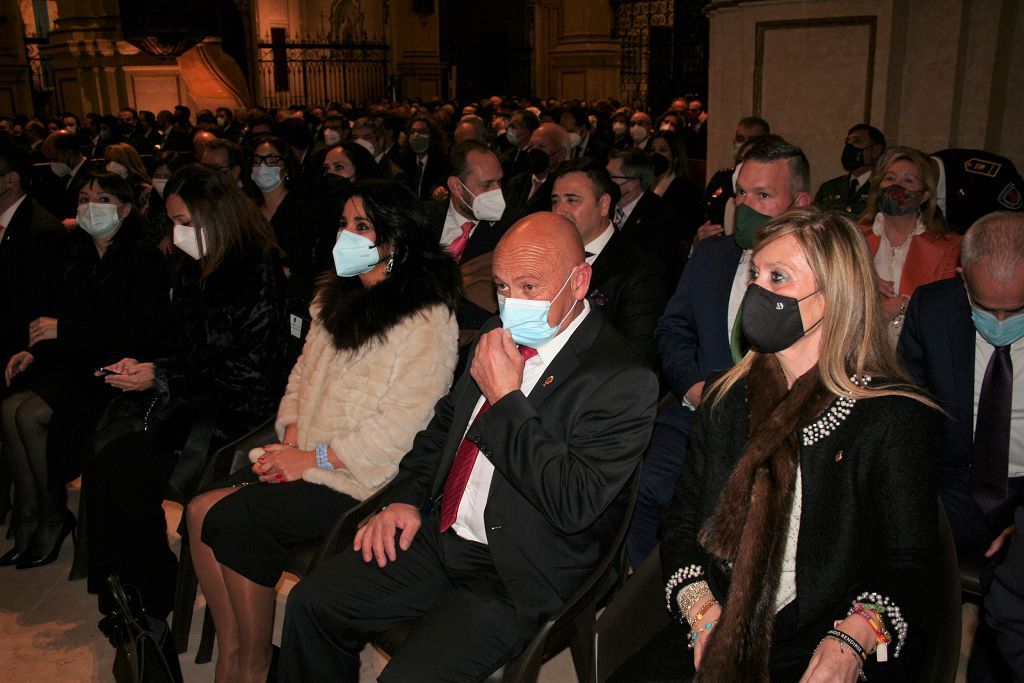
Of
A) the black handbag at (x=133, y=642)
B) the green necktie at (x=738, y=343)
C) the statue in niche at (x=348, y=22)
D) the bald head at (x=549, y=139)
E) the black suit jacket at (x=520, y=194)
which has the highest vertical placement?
the statue in niche at (x=348, y=22)

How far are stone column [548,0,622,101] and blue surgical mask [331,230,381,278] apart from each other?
61.1 ft

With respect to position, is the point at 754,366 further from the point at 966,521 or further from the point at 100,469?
the point at 100,469

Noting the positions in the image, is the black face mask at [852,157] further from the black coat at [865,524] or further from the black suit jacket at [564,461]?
the black coat at [865,524]

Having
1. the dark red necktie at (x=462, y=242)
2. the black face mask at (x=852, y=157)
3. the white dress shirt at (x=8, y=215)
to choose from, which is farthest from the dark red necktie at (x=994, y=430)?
the white dress shirt at (x=8, y=215)

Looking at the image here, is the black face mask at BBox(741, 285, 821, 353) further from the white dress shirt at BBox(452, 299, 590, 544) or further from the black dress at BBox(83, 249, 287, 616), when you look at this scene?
the black dress at BBox(83, 249, 287, 616)

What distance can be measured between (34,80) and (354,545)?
27.2 m

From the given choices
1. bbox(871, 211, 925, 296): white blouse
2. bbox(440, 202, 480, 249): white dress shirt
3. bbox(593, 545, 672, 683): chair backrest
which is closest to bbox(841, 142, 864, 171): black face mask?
bbox(871, 211, 925, 296): white blouse

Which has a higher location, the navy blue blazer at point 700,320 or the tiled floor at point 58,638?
the navy blue blazer at point 700,320

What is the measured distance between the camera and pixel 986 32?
5.71m

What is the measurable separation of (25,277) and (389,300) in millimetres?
2687

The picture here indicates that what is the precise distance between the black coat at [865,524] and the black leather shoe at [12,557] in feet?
11.3

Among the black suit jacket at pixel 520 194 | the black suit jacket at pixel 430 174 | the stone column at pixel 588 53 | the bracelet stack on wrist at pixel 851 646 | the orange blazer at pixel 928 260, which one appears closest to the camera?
the bracelet stack on wrist at pixel 851 646

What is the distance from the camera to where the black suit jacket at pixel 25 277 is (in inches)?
177

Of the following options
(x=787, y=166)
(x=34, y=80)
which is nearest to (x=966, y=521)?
(x=787, y=166)
